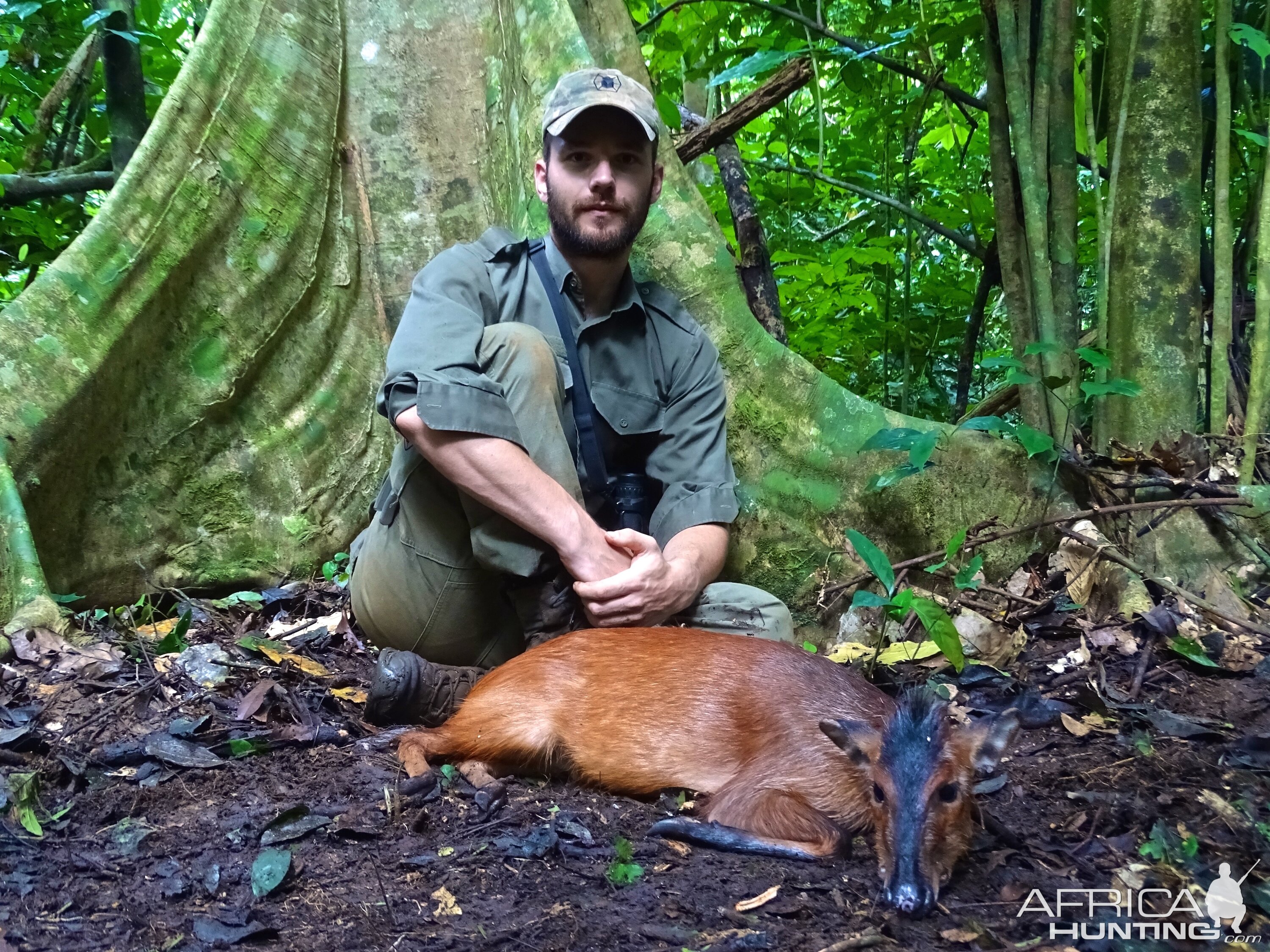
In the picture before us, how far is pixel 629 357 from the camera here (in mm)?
4297

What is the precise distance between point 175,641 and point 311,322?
196 centimetres

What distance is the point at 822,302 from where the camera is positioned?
23.3 feet

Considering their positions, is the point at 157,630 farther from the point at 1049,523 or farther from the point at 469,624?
the point at 1049,523

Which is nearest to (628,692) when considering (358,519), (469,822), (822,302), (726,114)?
(469,822)

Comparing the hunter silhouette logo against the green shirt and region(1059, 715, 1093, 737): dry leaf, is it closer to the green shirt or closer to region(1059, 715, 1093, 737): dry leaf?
region(1059, 715, 1093, 737): dry leaf

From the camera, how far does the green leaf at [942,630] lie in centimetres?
327

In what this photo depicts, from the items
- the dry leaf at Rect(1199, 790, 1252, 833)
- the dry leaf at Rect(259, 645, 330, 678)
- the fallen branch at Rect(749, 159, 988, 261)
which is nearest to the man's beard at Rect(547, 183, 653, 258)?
the dry leaf at Rect(259, 645, 330, 678)

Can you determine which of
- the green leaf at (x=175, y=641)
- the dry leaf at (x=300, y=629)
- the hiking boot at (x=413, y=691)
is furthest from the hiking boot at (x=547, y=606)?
the green leaf at (x=175, y=641)

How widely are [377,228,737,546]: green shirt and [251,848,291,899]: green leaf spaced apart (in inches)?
69.4

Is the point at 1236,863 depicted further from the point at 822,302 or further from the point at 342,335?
the point at 822,302

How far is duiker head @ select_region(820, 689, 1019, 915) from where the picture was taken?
2.38m

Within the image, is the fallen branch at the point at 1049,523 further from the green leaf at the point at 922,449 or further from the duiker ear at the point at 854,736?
the duiker ear at the point at 854,736

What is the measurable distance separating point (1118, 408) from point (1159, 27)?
1.69m

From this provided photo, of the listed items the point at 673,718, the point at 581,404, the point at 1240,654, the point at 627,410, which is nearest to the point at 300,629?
the point at 581,404
